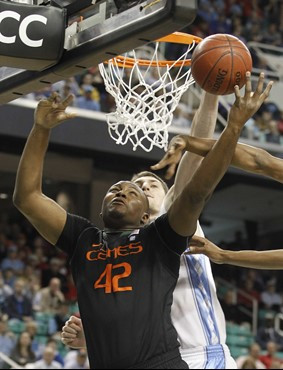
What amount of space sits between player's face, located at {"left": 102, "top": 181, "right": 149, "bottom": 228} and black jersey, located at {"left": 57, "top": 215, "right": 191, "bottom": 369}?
0.08 m

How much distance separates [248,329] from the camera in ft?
46.1

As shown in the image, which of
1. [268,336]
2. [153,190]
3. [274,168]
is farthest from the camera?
[268,336]

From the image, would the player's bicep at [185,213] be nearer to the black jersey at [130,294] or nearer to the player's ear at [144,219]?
the black jersey at [130,294]

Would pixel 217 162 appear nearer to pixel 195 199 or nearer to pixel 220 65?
pixel 195 199

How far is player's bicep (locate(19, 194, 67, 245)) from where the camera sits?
3928 millimetres

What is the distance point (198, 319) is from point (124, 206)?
996 millimetres

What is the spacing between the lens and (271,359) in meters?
12.2

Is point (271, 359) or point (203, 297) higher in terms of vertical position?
point (203, 297)

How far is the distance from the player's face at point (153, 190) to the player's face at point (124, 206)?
998 millimetres

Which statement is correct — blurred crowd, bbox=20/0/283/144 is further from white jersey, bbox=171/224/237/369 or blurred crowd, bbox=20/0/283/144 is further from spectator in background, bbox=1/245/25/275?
white jersey, bbox=171/224/237/369

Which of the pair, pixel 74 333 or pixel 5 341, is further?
pixel 5 341

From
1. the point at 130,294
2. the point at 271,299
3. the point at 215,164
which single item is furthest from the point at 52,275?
the point at 215,164

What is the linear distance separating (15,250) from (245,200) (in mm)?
6076

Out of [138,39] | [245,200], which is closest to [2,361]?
[138,39]
